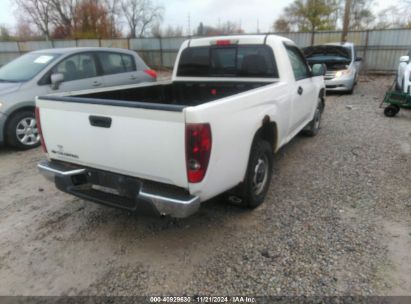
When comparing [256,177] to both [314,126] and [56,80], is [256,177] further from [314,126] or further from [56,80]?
[56,80]

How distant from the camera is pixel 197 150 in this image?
7.14 ft

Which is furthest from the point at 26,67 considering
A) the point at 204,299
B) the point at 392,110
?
the point at 392,110

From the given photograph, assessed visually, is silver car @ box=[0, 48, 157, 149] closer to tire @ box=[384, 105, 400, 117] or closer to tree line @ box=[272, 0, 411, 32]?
tire @ box=[384, 105, 400, 117]

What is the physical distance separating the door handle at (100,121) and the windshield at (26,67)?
379 cm

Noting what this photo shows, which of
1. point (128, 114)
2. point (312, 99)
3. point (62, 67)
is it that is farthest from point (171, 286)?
point (62, 67)

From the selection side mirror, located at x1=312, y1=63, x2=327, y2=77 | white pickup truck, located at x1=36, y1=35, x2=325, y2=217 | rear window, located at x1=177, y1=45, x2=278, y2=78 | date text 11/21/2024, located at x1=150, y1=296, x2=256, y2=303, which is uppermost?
rear window, located at x1=177, y1=45, x2=278, y2=78

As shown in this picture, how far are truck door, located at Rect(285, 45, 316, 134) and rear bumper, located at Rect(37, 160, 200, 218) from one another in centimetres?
241

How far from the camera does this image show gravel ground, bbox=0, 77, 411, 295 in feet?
7.79

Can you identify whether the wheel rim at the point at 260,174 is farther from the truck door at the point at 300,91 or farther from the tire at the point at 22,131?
the tire at the point at 22,131

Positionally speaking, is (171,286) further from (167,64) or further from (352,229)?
(167,64)

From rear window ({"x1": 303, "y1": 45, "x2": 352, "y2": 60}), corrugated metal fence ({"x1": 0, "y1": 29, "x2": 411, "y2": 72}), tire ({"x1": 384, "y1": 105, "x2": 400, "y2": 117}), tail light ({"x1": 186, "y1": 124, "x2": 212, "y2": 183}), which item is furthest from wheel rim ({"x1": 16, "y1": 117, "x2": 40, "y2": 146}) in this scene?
corrugated metal fence ({"x1": 0, "y1": 29, "x2": 411, "y2": 72})

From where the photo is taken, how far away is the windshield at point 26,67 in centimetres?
554

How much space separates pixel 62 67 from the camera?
5.82m

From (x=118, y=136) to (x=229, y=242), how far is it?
1.40 metres
